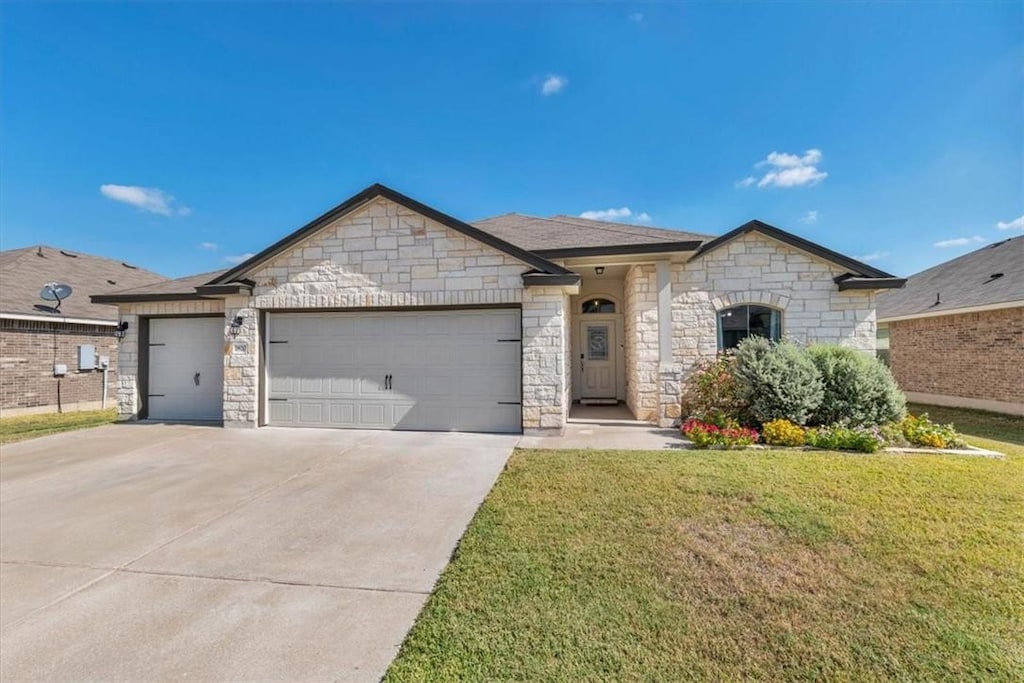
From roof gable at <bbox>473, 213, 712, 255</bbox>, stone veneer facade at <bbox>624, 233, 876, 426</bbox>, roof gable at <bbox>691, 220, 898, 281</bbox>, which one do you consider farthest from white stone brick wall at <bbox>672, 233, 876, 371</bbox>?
roof gable at <bbox>473, 213, 712, 255</bbox>

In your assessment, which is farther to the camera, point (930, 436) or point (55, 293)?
point (55, 293)

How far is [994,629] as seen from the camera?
2338 millimetres

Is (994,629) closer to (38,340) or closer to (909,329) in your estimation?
(909,329)

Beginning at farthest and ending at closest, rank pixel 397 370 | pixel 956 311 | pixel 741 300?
pixel 956 311, pixel 741 300, pixel 397 370

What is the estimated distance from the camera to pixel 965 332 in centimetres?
1152

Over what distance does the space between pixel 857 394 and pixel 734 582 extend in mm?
6003

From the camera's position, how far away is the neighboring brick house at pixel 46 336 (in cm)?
1113

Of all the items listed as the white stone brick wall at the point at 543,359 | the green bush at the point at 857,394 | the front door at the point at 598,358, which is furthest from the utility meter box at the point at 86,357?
the green bush at the point at 857,394

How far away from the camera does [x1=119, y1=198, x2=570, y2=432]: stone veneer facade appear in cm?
743

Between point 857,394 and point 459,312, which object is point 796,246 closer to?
point 857,394

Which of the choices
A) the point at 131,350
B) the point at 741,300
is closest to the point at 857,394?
the point at 741,300

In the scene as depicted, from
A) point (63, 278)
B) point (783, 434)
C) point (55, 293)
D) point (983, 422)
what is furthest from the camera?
point (63, 278)

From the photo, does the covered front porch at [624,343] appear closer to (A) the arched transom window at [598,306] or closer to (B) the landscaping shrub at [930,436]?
(A) the arched transom window at [598,306]

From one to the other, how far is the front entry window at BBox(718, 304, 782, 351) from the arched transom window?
3255 millimetres
